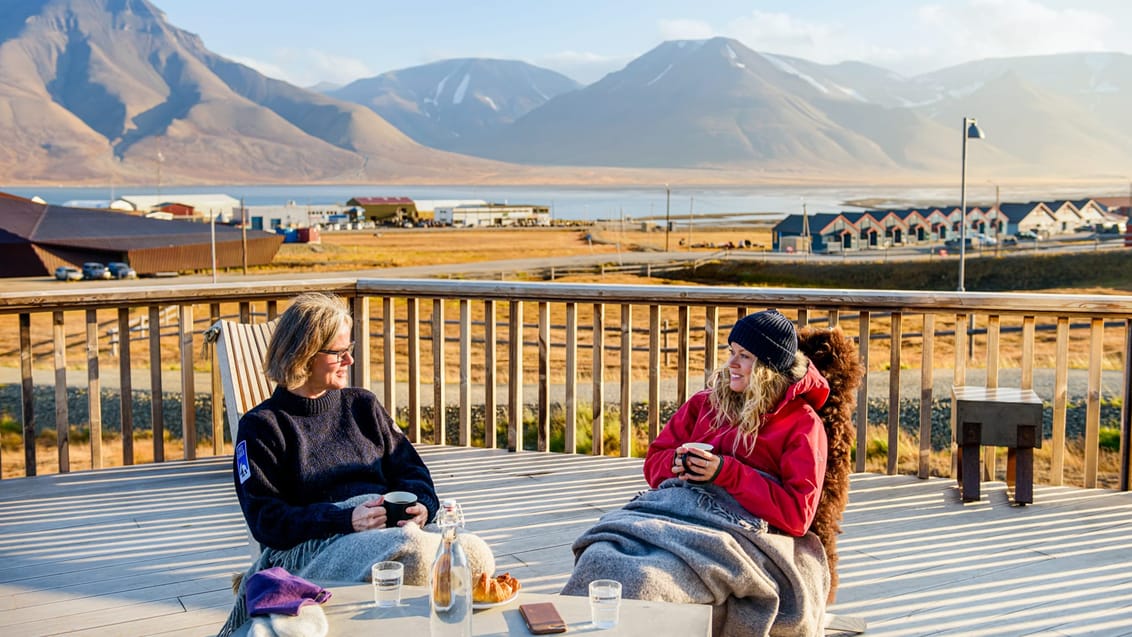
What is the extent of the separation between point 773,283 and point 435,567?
5294 cm

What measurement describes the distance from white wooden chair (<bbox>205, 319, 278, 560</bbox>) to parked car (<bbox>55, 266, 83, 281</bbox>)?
51679mm

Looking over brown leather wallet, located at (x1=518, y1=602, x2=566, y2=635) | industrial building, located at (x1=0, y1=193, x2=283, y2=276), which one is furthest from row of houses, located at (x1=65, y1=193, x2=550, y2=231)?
brown leather wallet, located at (x1=518, y1=602, x2=566, y2=635)

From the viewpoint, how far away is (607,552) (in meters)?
2.43

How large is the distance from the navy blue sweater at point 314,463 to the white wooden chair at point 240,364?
3.91 feet

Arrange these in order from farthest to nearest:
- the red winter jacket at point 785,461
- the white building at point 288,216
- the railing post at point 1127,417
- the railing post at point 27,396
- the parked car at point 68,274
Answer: the white building at point 288,216
the parked car at point 68,274
the railing post at point 27,396
the railing post at point 1127,417
the red winter jacket at point 785,461

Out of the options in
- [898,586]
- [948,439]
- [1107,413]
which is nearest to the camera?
[898,586]

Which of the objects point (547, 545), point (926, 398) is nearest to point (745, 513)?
point (547, 545)

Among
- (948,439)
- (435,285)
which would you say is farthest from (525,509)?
(948,439)

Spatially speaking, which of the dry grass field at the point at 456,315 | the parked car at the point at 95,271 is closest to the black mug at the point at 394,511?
the dry grass field at the point at 456,315

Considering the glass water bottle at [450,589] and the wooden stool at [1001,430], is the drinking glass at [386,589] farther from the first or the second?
the wooden stool at [1001,430]

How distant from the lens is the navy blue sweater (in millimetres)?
2434

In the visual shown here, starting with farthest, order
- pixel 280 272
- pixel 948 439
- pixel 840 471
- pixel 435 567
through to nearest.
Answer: pixel 280 272 → pixel 948 439 → pixel 840 471 → pixel 435 567

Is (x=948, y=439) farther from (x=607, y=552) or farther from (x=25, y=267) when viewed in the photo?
(x=25, y=267)

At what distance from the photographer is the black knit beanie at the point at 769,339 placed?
2570 mm
